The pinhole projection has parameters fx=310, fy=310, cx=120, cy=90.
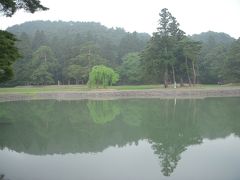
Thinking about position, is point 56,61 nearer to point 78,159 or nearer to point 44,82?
point 44,82

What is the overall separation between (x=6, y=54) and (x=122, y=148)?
5.49m

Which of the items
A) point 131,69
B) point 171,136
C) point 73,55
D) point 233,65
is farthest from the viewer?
point 73,55

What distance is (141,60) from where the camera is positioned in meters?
49.6

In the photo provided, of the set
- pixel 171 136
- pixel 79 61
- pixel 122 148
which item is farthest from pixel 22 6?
pixel 79 61

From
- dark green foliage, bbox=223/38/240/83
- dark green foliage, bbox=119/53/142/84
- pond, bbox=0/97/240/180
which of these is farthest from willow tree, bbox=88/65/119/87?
pond, bbox=0/97/240/180

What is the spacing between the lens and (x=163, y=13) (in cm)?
4644

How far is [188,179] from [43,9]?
727cm

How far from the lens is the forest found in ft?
149

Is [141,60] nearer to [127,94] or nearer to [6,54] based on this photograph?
[127,94]

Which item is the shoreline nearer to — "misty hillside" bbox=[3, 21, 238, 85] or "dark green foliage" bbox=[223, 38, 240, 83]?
"dark green foliage" bbox=[223, 38, 240, 83]

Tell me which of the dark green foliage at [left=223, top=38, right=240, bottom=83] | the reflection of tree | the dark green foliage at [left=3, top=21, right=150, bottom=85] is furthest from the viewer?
the dark green foliage at [left=3, top=21, right=150, bottom=85]

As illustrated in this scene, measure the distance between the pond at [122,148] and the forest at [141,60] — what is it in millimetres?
24955

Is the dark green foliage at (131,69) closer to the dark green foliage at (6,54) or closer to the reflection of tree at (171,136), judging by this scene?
the reflection of tree at (171,136)

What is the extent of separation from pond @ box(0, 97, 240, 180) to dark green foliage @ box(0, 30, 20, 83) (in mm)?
2969
